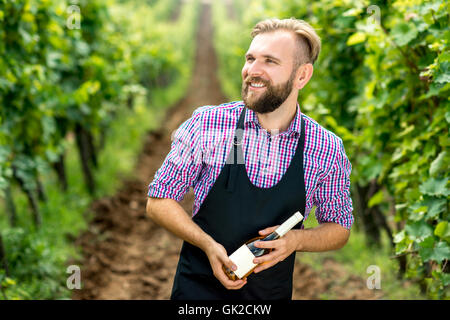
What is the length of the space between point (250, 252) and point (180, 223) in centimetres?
32

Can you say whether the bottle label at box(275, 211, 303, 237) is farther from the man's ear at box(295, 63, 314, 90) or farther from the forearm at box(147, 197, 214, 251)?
the man's ear at box(295, 63, 314, 90)

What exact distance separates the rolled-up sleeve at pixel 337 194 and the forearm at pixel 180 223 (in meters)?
0.57

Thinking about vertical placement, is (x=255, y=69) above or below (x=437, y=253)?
above

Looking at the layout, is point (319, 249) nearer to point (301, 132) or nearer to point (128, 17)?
point (301, 132)

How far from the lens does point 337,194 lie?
2.31 meters

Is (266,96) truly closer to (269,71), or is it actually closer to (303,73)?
(269,71)

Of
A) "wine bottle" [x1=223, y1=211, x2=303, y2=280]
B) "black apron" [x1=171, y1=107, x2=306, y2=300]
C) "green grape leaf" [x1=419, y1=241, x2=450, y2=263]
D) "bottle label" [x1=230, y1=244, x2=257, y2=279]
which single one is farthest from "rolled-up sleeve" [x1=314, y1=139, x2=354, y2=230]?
"green grape leaf" [x1=419, y1=241, x2=450, y2=263]

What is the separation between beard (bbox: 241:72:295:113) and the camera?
2.14 meters

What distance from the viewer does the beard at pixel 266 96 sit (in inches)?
84.4

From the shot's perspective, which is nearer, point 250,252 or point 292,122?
point 250,252

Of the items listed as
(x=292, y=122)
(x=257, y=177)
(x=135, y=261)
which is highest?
(x=292, y=122)

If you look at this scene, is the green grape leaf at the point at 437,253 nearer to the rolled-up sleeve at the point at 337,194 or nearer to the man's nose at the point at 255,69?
the rolled-up sleeve at the point at 337,194

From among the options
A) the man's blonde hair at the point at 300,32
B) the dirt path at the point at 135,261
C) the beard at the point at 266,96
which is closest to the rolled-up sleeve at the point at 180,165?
the beard at the point at 266,96

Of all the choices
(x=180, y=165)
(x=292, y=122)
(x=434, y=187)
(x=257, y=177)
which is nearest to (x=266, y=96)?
(x=292, y=122)
